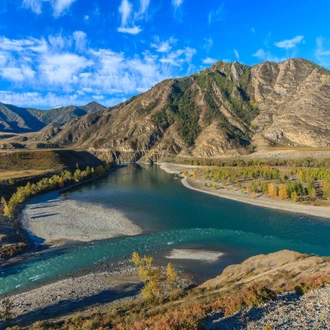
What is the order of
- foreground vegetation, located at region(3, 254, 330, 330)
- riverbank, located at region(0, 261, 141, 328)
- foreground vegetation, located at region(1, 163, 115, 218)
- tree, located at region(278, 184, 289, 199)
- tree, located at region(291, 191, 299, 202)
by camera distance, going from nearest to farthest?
1. foreground vegetation, located at region(3, 254, 330, 330)
2. riverbank, located at region(0, 261, 141, 328)
3. foreground vegetation, located at region(1, 163, 115, 218)
4. tree, located at region(291, 191, 299, 202)
5. tree, located at region(278, 184, 289, 199)

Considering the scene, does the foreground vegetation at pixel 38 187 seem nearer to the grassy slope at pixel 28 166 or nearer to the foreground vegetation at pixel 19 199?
the foreground vegetation at pixel 19 199

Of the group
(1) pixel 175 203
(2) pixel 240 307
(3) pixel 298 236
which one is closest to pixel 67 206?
(1) pixel 175 203

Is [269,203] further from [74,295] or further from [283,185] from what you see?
[74,295]

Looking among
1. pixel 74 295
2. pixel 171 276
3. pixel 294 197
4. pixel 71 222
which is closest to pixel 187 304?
pixel 171 276

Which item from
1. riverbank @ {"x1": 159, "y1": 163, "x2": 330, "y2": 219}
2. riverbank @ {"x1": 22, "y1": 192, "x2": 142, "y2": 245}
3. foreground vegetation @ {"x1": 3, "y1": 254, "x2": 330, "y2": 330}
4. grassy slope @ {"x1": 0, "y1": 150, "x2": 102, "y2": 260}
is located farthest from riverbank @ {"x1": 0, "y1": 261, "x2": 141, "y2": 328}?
riverbank @ {"x1": 159, "y1": 163, "x2": 330, "y2": 219}

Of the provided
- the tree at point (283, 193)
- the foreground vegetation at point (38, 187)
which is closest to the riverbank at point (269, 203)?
the tree at point (283, 193)

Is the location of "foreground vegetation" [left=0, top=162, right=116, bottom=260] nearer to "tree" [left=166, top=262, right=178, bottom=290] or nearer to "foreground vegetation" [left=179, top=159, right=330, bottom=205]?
"tree" [left=166, top=262, right=178, bottom=290]

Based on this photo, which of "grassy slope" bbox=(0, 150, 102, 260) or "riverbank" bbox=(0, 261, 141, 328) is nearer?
"riverbank" bbox=(0, 261, 141, 328)

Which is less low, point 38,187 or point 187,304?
point 38,187

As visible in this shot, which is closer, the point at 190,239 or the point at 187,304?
the point at 187,304
